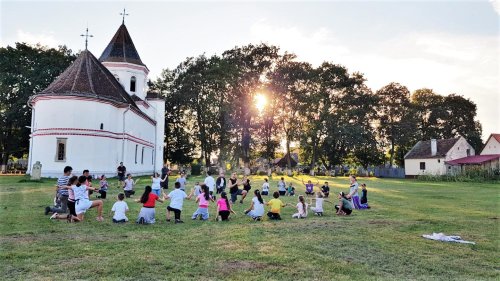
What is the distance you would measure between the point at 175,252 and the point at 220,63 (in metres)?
51.2

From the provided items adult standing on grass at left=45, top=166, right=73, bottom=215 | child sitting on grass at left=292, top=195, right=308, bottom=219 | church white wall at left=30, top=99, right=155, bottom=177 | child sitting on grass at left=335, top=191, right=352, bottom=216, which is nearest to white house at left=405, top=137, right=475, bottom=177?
church white wall at left=30, top=99, right=155, bottom=177

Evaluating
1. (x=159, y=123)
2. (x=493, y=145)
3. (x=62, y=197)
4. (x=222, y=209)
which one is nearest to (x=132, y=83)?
(x=159, y=123)

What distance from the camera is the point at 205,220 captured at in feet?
42.9

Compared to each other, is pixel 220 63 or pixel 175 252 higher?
pixel 220 63

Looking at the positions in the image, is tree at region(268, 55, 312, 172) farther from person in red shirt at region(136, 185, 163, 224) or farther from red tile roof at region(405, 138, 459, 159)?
person in red shirt at region(136, 185, 163, 224)

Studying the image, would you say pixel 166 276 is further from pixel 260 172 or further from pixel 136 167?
pixel 260 172

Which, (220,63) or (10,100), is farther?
(220,63)

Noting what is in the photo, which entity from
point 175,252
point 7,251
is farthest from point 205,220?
point 7,251

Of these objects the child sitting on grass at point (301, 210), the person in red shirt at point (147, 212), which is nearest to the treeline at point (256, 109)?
the child sitting on grass at point (301, 210)

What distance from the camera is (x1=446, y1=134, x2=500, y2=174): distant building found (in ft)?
180

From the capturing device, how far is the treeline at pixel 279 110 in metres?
57.7

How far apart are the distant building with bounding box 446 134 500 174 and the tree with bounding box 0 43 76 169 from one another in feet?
182

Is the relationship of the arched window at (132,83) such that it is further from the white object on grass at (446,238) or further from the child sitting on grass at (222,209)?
the white object on grass at (446,238)

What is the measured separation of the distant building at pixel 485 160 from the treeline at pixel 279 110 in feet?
33.6
